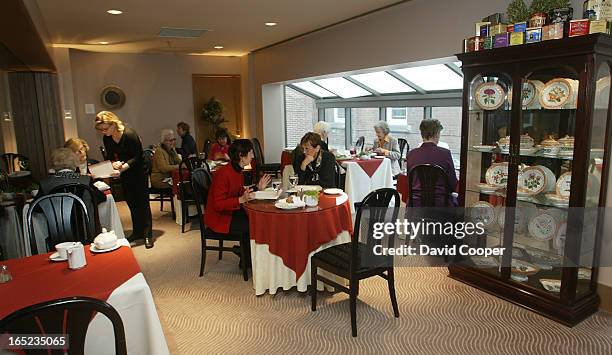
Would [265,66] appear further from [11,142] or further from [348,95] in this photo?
[11,142]

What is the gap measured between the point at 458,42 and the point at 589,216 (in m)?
2.05

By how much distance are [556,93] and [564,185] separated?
2.13 ft

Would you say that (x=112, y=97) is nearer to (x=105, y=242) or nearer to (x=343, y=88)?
(x=343, y=88)

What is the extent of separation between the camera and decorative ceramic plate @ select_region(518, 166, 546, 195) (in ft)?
10.1

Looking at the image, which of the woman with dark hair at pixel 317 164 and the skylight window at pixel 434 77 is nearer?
the woman with dark hair at pixel 317 164

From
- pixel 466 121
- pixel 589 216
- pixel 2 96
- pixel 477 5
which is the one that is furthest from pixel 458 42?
pixel 2 96

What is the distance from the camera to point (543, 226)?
122 inches

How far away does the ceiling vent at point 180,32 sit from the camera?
226 inches

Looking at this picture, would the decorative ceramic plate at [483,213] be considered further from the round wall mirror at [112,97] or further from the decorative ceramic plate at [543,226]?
the round wall mirror at [112,97]

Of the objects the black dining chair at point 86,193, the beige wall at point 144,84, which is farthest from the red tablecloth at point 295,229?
the beige wall at point 144,84

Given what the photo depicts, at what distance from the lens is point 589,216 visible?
2889 mm

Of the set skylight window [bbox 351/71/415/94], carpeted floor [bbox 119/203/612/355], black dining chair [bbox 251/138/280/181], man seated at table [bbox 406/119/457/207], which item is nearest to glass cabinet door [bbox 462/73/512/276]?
man seated at table [bbox 406/119/457/207]
